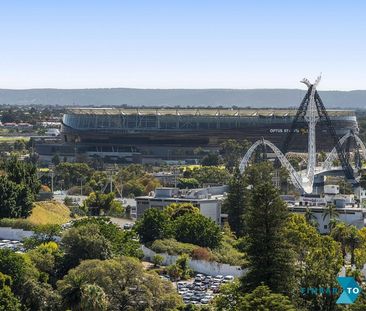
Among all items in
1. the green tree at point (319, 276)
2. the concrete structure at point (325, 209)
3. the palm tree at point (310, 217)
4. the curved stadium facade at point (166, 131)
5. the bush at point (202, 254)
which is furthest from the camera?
the curved stadium facade at point (166, 131)

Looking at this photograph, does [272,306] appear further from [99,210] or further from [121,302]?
[99,210]

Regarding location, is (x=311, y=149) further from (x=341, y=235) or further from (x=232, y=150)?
(x=341, y=235)

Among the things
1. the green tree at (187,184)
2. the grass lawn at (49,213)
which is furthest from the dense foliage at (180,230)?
the green tree at (187,184)

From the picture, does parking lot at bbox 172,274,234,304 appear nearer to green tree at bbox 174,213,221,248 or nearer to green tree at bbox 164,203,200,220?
green tree at bbox 174,213,221,248

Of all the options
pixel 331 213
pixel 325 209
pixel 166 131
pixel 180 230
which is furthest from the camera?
pixel 166 131

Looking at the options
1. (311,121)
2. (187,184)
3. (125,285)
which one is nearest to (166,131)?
(311,121)

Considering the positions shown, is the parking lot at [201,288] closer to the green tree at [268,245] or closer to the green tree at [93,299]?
the green tree at [268,245]

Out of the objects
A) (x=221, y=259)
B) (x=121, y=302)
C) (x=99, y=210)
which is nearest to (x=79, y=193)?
(x=99, y=210)

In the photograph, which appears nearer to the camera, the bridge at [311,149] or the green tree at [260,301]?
the green tree at [260,301]
